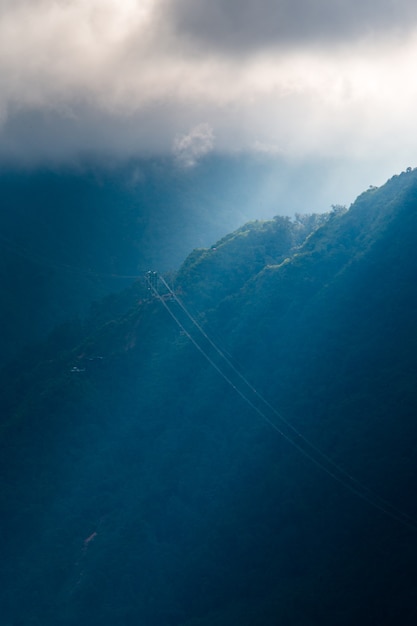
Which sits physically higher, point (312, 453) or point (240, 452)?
point (240, 452)

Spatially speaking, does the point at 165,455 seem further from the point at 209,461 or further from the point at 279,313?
the point at 279,313

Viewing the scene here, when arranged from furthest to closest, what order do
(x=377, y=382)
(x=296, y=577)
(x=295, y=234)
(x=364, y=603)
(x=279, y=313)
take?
(x=295, y=234) < (x=279, y=313) < (x=377, y=382) < (x=296, y=577) < (x=364, y=603)

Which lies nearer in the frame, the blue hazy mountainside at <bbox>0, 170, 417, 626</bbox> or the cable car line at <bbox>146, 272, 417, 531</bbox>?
the cable car line at <bbox>146, 272, 417, 531</bbox>

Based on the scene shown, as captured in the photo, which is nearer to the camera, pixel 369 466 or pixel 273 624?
pixel 273 624

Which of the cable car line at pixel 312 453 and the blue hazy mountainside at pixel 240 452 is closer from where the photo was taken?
the cable car line at pixel 312 453

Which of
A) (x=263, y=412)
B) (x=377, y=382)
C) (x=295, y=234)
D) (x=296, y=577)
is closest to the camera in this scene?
(x=296, y=577)

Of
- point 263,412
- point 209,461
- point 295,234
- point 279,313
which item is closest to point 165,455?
point 209,461

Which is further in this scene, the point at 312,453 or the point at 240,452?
the point at 240,452

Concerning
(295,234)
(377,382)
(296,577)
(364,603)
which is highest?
(295,234)
